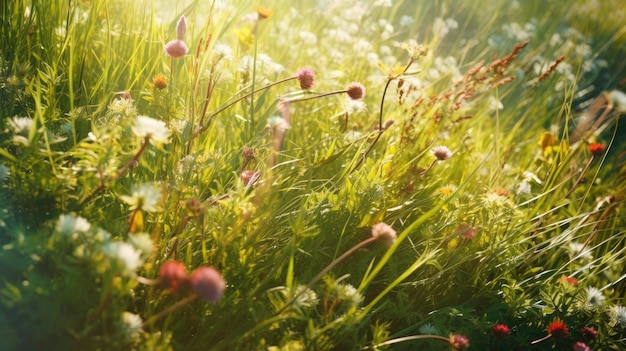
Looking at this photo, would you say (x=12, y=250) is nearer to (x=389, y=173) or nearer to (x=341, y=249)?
(x=341, y=249)

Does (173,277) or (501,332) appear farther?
(501,332)

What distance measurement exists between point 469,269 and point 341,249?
348 millimetres

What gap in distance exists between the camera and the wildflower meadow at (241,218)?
739mm

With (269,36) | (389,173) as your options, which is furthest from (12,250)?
(269,36)

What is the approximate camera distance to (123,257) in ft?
2.21

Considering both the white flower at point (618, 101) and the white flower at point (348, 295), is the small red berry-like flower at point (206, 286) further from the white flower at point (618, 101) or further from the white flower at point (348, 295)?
the white flower at point (618, 101)

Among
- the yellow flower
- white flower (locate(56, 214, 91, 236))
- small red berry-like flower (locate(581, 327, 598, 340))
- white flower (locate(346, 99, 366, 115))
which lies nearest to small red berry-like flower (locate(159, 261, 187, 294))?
white flower (locate(56, 214, 91, 236))

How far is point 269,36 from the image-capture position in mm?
2145

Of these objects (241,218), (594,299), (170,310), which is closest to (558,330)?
(594,299)

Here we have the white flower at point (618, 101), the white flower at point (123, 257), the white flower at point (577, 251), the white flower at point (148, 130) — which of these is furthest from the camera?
the white flower at point (577, 251)

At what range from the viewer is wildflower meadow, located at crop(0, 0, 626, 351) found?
74 centimetres

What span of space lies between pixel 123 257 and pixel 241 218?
313 millimetres

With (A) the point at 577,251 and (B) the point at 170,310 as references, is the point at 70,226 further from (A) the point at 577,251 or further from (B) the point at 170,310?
(A) the point at 577,251

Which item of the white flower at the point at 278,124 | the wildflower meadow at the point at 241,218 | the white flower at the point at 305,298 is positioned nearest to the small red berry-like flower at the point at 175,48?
the wildflower meadow at the point at 241,218
